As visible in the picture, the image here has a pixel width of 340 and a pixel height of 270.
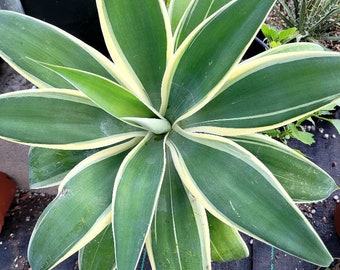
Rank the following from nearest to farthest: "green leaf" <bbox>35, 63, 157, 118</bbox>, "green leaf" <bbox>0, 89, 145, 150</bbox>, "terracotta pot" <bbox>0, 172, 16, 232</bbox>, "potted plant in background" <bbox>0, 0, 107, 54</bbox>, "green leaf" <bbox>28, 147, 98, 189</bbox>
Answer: "green leaf" <bbox>35, 63, 157, 118</bbox>
"green leaf" <bbox>0, 89, 145, 150</bbox>
"green leaf" <bbox>28, 147, 98, 189</bbox>
"potted plant in background" <bbox>0, 0, 107, 54</bbox>
"terracotta pot" <bbox>0, 172, 16, 232</bbox>

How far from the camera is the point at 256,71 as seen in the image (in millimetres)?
643

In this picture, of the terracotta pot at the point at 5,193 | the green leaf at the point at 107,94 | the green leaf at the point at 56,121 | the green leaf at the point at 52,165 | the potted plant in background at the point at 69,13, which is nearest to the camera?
the green leaf at the point at 107,94

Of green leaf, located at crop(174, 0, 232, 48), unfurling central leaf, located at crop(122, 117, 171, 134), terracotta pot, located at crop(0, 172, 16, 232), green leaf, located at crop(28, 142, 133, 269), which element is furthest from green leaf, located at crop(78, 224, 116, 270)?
terracotta pot, located at crop(0, 172, 16, 232)

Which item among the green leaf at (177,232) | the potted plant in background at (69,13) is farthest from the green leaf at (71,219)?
the potted plant in background at (69,13)

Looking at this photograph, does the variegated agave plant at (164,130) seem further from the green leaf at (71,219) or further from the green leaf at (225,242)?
the green leaf at (225,242)

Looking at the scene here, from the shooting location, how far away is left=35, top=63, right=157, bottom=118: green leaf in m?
0.55

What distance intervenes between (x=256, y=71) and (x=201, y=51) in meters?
0.09

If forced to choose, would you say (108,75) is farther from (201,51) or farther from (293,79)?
(293,79)

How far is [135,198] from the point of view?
2.12 ft

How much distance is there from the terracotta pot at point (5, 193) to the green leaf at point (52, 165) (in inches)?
28.7

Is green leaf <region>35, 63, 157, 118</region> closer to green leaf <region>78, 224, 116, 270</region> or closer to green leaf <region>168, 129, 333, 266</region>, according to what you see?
green leaf <region>168, 129, 333, 266</region>

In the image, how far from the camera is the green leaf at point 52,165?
0.79 meters

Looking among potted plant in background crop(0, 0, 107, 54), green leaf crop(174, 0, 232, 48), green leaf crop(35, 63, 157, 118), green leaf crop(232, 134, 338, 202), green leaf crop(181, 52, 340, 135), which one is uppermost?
potted plant in background crop(0, 0, 107, 54)

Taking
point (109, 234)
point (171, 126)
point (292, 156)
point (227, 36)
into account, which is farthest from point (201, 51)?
point (109, 234)
